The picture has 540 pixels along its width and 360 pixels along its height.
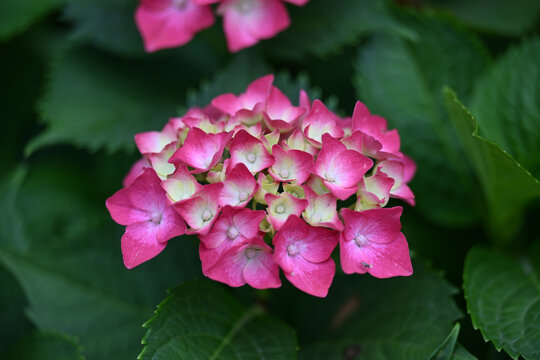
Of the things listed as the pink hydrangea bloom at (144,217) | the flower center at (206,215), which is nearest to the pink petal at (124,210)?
the pink hydrangea bloom at (144,217)

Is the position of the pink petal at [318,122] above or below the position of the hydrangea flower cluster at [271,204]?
above

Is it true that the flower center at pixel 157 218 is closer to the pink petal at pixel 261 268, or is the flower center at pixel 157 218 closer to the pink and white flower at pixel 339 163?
the pink petal at pixel 261 268

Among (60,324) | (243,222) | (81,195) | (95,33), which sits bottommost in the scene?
(81,195)

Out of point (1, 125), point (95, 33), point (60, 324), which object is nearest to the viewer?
point (60, 324)

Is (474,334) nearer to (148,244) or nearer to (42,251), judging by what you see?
(148,244)

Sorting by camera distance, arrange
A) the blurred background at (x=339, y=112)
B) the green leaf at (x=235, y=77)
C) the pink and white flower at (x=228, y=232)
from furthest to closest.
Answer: the green leaf at (x=235, y=77)
the blurred background at (x=339, y=112)
the pink and white flower at (x=228, y=232)

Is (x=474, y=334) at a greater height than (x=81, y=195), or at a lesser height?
greater

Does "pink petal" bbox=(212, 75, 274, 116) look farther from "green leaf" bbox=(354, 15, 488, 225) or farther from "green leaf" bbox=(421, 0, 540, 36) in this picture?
"green leaf" bbox=(421, 0, 540, 36)

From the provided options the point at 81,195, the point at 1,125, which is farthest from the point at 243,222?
the point at 1,125

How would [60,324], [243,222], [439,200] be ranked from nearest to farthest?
1. [243,222]
2. [60,324]
3. [439,200]
